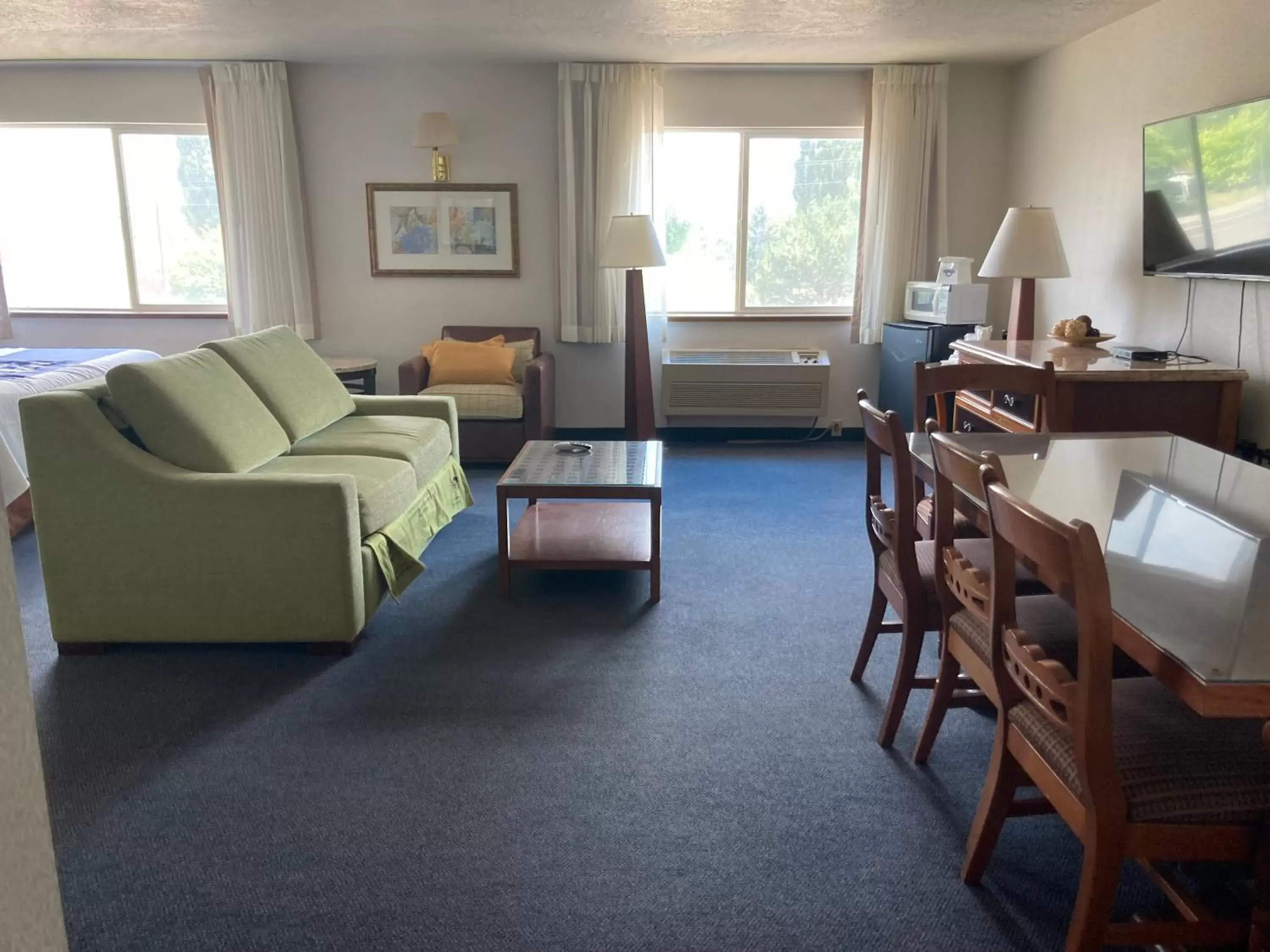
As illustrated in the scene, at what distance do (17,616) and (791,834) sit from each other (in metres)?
1.60

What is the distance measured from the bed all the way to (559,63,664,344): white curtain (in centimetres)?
243

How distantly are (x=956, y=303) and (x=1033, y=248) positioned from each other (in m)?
1.25

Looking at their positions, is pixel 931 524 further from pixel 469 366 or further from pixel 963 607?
pixel 469 366

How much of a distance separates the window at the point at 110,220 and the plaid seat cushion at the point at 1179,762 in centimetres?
579

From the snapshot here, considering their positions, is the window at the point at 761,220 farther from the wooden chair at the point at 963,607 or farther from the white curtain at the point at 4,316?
the white curtain at the point at 4,316

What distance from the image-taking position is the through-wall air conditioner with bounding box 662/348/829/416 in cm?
565

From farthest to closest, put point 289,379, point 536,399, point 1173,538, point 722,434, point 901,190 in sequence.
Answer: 1. point 722,434
2. point 901,190
3. point 536,399
4. point 289,379
5. point 1173,538

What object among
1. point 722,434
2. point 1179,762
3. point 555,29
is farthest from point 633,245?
point 1179,762

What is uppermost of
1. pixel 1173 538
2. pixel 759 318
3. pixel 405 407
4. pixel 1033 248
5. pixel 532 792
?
pixel 1033 248

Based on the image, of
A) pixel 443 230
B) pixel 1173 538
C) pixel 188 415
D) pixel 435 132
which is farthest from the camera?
pixel 443 230

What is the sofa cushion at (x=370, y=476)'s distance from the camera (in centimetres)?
297

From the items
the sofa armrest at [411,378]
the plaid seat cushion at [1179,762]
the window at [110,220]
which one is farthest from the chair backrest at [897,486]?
the window at [110,220]

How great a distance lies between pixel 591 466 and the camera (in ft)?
11.5

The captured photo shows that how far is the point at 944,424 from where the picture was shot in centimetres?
387
